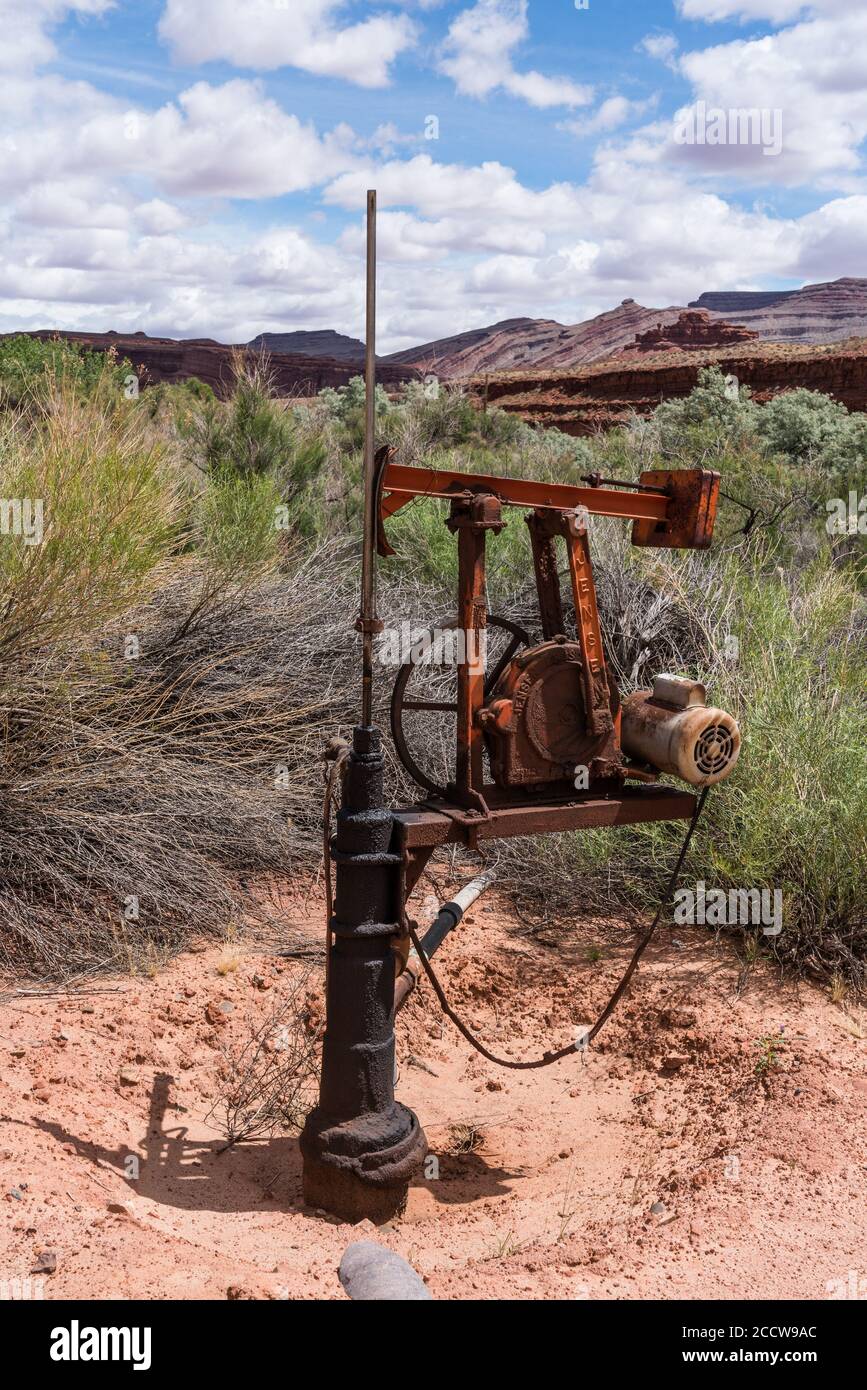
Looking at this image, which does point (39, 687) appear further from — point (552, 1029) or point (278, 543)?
point (278, 543)

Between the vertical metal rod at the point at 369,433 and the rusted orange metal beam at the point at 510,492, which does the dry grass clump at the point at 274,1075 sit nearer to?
the vertical metal rod at the point at 369,433

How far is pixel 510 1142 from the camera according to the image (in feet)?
12.3

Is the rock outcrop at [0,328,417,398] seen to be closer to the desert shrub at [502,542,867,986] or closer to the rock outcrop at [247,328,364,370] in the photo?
the rock outcrop at [247,328,364,370]

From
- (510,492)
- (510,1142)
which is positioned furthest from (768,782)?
(510,492)

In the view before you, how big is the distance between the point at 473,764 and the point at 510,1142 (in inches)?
58.3

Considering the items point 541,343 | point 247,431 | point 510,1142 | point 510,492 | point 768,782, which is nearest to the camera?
point 510,492

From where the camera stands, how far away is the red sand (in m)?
2.60

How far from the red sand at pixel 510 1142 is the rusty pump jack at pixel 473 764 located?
11.0 inches

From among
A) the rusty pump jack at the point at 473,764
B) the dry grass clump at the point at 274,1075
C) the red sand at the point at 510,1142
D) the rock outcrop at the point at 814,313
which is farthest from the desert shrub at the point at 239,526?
the rock outcrop at the point at 814,313

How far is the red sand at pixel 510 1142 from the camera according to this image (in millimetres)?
2598

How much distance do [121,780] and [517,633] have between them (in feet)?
7.16

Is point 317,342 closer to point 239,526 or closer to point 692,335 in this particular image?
point 692,335

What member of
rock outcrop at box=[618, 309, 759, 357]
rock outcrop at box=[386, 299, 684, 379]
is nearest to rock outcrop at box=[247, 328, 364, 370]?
rock outcrop at box=[386, 299, 684, 379]

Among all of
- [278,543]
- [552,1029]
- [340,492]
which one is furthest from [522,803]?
[340,492]
